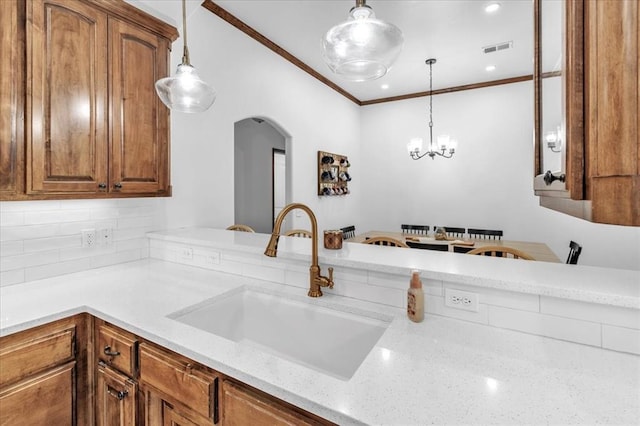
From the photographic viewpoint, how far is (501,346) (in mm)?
1003

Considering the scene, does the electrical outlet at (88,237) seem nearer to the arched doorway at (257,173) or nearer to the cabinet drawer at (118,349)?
the cabinet drawer at (118,349)

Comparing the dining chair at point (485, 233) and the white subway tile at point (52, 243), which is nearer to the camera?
the white subway tile at point (52, 243)

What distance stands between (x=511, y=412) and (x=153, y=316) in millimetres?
1203

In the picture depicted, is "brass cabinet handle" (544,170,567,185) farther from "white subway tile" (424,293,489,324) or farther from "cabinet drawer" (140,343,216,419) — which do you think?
"cabinet drawer" (140,343,216,419)

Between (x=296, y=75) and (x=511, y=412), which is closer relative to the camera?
(x=511, y=412)

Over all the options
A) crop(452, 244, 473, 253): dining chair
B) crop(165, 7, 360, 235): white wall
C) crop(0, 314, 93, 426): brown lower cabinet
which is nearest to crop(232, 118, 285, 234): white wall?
crop(165, 7, 360, 235): white wall

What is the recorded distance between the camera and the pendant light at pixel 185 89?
149 cm

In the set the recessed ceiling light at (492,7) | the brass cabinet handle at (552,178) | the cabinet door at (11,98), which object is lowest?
the brass cabinet handle at (552,178)

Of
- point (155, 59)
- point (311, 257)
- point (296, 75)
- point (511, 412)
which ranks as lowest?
point (511, 412)

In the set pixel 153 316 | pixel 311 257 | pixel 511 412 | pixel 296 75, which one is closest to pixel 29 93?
pixel 153 316

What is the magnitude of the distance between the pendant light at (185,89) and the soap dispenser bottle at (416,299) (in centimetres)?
129

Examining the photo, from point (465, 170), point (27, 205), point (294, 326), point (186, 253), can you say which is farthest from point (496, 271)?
point (465, 170)

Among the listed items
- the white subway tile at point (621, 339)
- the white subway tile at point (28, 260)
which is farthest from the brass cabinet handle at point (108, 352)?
the white subway tile at point (621, 339)

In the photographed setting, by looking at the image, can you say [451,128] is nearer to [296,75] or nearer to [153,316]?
[296,75]
